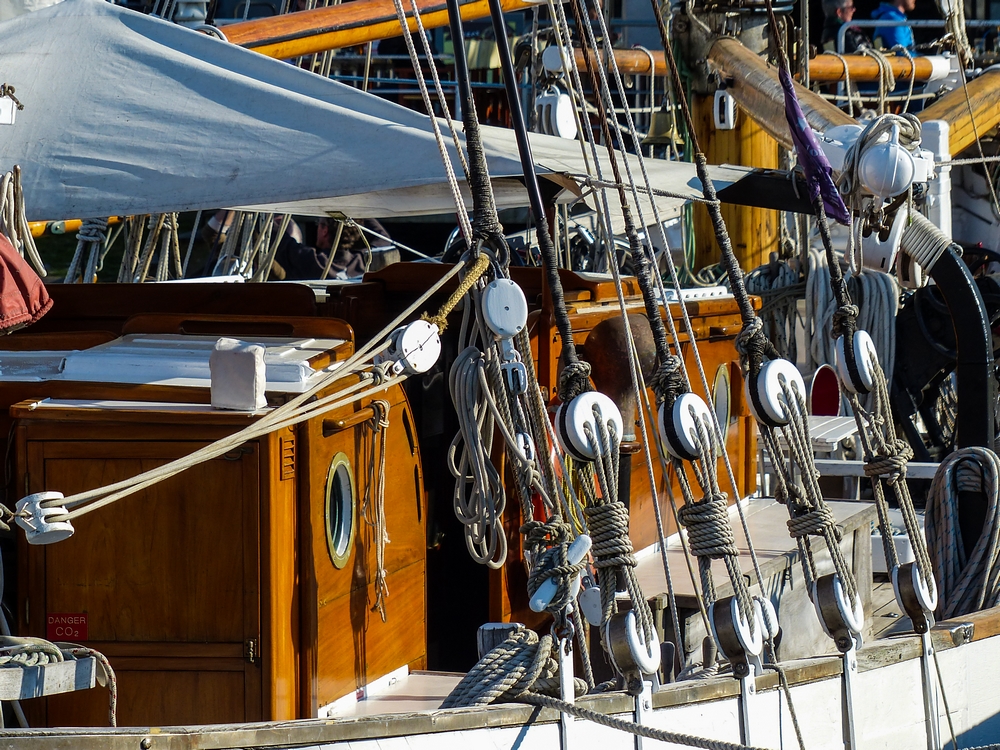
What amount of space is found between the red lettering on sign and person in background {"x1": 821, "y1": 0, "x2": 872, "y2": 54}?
11.7 m

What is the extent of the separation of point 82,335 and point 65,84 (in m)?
1.11

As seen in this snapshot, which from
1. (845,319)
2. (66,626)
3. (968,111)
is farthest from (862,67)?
(66,626)

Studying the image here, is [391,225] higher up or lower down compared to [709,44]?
higher up

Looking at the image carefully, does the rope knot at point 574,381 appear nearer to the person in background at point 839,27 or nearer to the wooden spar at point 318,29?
the wooden spar at point 318,29

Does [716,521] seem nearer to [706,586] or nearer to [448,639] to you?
[706,586]

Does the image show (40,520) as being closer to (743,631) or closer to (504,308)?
(504,308)

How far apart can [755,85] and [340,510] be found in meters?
4.79

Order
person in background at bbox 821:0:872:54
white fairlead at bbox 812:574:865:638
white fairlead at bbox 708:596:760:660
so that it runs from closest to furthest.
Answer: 1. white fairlead at bbox 708:596:760:660
2. white fairlead at bbox 812:574:865:638
3. person in background at bbox 821:0:872:54

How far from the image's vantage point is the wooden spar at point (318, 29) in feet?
20.0

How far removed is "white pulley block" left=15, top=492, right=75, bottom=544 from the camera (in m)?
2.72

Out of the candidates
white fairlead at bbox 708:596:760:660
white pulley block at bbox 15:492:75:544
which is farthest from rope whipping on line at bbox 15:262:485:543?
white fairlead at bbox 708:596:760:660

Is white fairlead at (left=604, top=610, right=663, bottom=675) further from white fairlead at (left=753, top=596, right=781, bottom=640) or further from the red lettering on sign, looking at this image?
the red lettering on sign

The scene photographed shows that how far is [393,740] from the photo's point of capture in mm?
2811

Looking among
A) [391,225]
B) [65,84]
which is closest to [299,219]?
[391,225]
